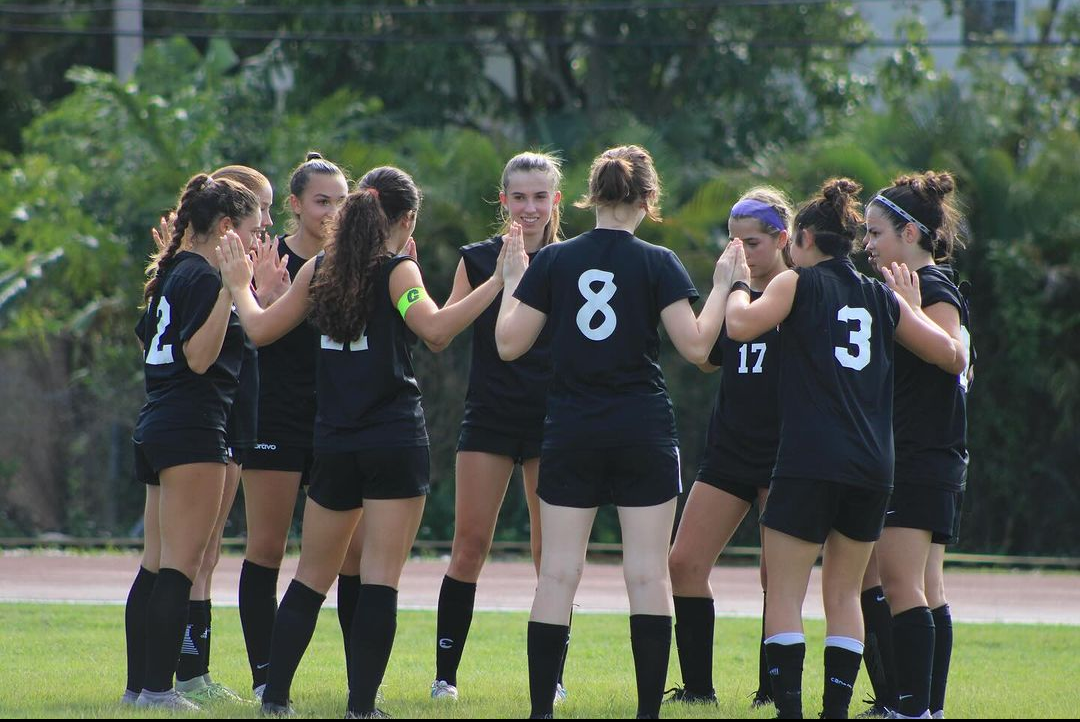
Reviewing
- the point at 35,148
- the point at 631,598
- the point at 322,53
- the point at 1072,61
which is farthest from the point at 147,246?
the point at 1072,61

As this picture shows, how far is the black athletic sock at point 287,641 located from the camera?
518 centimetres

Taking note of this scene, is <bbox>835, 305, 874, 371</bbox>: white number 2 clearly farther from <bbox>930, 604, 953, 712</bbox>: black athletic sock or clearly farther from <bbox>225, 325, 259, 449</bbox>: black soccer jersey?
<bbox>225, 325, 259, 449</bbox>: black soccer jersey

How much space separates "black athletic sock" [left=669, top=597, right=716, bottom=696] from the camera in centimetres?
599

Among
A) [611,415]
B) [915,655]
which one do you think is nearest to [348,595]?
[611,415]

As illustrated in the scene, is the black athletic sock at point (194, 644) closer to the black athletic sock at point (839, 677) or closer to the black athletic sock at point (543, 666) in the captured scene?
the black athletic sock at point (543, 666)

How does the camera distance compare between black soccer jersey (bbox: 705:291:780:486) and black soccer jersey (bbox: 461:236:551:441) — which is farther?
black soccer jersey (bbox: 461:236:551:441)

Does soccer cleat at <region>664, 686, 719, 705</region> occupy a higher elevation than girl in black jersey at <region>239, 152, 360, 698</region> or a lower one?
lower

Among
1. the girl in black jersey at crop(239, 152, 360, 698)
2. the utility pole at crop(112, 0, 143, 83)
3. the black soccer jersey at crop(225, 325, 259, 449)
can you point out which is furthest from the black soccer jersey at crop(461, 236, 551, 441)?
the utility pole at crop(112, 0, 143, 83)

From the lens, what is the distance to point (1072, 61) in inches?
819

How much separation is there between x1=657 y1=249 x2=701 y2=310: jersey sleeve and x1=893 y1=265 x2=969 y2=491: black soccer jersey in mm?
1157

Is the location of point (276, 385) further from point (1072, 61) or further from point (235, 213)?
point (1072, 61)

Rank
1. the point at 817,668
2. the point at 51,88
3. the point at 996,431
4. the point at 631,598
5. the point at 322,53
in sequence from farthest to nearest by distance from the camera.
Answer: the point at 51,88 → the point at 322,53 → the point at 996,431 → the point at 817,668 → the point at 631,598

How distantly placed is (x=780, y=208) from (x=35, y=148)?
13916 millimetres

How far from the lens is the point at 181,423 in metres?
5.32
